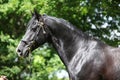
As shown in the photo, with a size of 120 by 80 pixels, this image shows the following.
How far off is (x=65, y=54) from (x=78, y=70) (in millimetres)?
401

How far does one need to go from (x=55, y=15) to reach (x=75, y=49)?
19.2 feet

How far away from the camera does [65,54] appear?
679 centimetres

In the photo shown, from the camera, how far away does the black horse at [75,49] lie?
6531 millimetres

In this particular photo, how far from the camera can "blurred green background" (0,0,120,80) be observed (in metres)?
12.4

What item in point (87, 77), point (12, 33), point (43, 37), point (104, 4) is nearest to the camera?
point (87, 77)

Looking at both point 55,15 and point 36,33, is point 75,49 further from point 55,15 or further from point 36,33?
point 55,15

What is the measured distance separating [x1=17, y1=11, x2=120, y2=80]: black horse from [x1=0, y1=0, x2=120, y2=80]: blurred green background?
4.40 m

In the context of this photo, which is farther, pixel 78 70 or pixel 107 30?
pixel 107 30

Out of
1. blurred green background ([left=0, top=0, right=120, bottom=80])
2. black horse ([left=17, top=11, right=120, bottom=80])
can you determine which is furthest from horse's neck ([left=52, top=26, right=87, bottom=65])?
blurred green background ([left=0, top=0, right=120, bottom=80])

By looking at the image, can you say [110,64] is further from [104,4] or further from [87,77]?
[104,4]

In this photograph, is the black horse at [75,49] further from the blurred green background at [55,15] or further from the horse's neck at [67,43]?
the blurred green background at [55,15]

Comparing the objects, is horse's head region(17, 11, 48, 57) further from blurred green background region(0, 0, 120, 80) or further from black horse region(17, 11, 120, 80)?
blurred green background region(0, 0, 120, 80)

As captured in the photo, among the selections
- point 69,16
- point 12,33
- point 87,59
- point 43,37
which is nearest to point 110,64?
point 87,59

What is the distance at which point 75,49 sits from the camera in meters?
6.75
